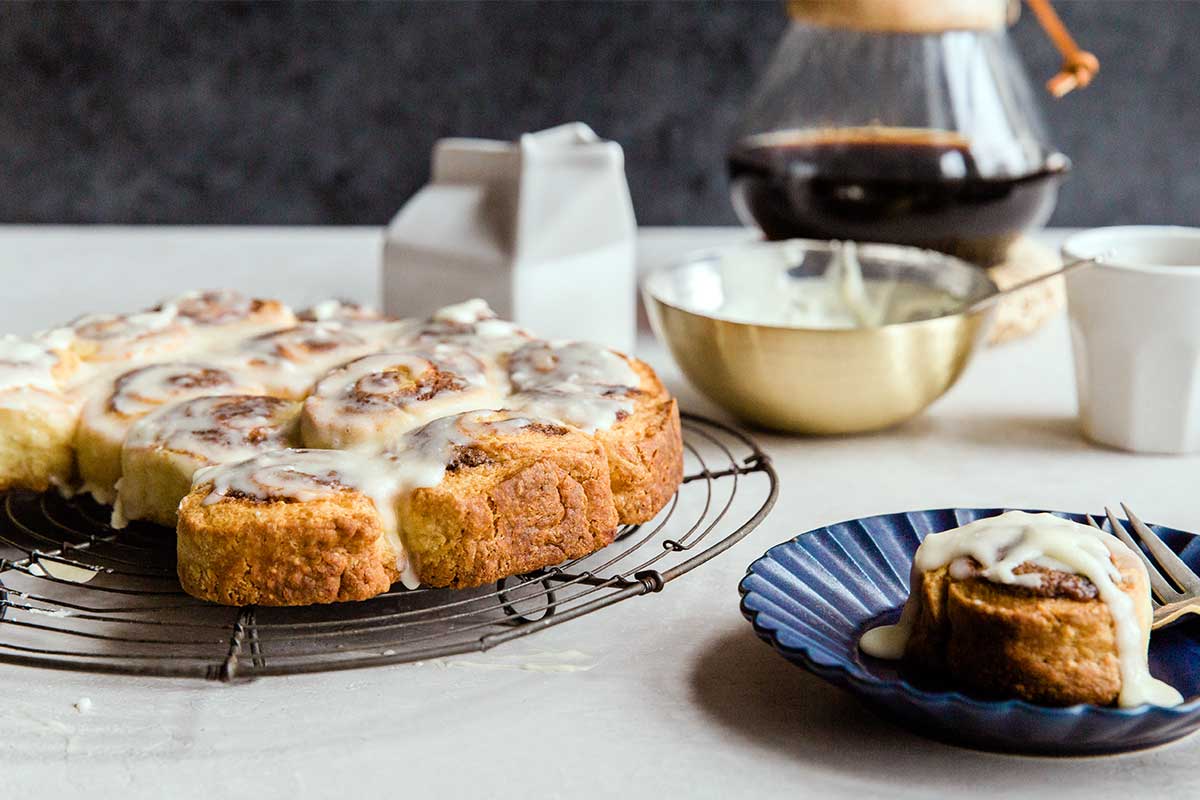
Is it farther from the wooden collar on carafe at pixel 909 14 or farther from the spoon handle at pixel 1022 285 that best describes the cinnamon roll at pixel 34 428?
the wooden collar on carafe at pixel 909 14

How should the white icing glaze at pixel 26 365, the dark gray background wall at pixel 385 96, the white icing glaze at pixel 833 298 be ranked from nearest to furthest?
the white icing glaze at pixel 26 365 → the white icing glaze at pixel 833 298 → the dark gray background wall at pixel 385 96

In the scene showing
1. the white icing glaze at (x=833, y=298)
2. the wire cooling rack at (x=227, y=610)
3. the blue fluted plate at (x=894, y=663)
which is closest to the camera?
the blue fluted plate at (x=894, y=663)

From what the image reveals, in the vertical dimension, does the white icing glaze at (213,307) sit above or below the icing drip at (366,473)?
below

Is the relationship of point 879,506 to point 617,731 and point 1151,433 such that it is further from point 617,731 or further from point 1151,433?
point 617,731

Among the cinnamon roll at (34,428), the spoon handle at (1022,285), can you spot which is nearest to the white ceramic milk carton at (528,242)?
the spoon handle at (1022,285)

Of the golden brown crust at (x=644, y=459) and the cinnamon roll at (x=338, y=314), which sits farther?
the cinnamon roll at (x=338, y=314)

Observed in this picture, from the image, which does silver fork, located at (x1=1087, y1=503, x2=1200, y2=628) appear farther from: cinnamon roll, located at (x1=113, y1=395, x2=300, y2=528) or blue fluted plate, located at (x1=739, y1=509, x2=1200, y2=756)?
cinnamon roll, located at (x1=113, y1=395, x2=300, y2=528)

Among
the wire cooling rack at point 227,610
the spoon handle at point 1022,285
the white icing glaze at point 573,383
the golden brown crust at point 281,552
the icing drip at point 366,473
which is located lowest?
the wire cooling rack at point 227,610

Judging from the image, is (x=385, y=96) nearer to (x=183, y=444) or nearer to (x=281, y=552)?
(x=183, y=444)
